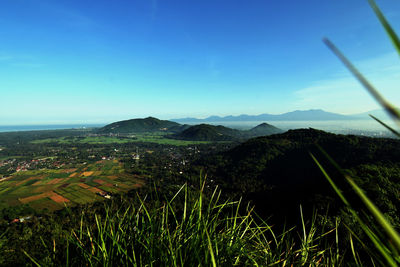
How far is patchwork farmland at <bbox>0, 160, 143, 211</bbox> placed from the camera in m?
43.5

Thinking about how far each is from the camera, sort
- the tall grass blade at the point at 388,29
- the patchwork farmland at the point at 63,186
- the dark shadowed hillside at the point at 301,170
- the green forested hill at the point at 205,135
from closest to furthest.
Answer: the tall grass blade at the point at 388,29 → the dark shadowed hillside at the point at 301,170 → the patchwork farmland at the point at 63,186 → the green forested hill at the point at 205,135

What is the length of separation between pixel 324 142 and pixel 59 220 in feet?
268

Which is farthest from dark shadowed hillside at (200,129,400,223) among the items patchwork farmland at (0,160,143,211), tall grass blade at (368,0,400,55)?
patchwork farmland at (0,160,143,211)

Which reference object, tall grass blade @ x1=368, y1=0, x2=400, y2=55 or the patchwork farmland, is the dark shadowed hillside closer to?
tall grass blade @ x1=368, y1=0, x2=400, y2=55

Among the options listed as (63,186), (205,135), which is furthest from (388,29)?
(205,135)

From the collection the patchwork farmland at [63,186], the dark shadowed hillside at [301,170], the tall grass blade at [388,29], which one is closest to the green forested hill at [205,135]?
the dark shadowed hillside at [301,170]

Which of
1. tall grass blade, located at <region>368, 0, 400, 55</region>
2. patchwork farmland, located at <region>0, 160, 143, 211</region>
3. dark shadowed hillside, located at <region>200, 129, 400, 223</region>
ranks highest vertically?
tall grass blade, located at <region>368, 0, 400, 55</region>

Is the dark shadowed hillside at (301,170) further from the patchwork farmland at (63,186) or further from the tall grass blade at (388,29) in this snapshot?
the patchwork farmland at (63,186)

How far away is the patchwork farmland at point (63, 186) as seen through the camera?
43.5 metres

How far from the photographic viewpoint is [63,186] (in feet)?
176

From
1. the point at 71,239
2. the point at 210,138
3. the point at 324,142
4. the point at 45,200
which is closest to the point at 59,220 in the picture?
the point at 45,200

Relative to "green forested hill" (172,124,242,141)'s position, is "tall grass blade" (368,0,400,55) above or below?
above

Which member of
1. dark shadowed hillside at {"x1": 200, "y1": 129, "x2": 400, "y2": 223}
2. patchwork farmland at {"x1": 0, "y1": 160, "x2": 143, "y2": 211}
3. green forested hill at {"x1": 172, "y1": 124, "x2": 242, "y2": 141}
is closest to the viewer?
dark shadowed hillside at {"x1": 200, "y1": 129, "x2": 400, "y2": 223}

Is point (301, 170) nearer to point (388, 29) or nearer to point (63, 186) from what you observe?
point (388, 29)
